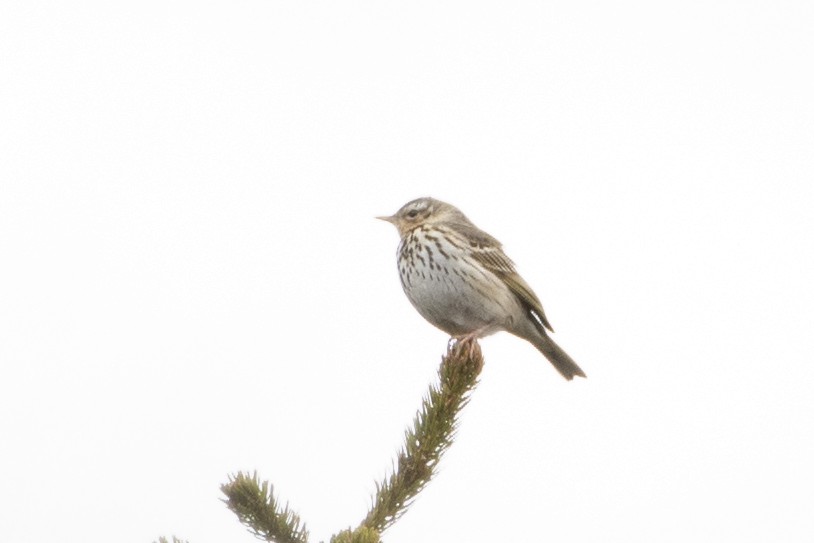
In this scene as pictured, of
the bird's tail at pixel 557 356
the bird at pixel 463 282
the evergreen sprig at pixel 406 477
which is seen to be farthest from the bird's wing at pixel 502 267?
the evergreen sprig at pixel 406 477

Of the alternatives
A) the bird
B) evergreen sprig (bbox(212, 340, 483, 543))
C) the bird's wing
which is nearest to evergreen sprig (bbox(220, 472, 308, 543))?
evergreen sprig (bbox(212, 340, 483, 543))

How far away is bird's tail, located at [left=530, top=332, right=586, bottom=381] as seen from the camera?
31.3 feet

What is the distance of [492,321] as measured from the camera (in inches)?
353

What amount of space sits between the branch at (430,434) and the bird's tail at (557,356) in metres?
4.25

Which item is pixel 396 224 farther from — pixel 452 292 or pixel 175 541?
pixel 175 541

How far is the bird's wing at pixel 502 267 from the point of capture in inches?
365

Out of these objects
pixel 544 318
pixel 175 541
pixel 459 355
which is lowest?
pixel 175 541

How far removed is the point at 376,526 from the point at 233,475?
64 centimetres

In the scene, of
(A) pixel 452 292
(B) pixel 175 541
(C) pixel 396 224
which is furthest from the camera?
(C) pixel 396 224

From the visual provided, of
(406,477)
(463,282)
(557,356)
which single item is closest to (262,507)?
(406,477)

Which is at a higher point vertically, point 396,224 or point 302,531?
point 396,224

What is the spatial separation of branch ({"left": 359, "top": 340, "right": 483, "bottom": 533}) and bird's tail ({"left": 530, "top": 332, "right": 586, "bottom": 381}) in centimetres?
425

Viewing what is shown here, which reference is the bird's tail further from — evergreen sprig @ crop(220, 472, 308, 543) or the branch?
evergreen sprig @ crop(220, 472, 308, 543)

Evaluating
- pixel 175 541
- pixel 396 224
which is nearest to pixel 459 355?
pixel 175 541
